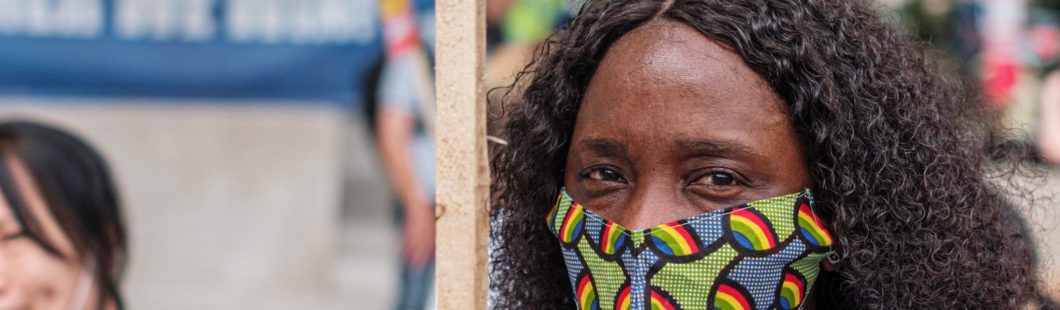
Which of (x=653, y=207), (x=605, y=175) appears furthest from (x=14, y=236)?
(x=653, y=207)

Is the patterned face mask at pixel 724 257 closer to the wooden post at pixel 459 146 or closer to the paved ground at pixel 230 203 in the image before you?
the wooden post at pixel 459 146

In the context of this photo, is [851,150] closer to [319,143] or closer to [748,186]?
[748,186]

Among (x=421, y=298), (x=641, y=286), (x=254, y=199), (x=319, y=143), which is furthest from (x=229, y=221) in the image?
(x=641, y=286)

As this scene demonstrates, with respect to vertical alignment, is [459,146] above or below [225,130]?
below

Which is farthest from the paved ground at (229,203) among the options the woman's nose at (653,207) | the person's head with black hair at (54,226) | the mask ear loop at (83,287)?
the woman's nose at (653,207)

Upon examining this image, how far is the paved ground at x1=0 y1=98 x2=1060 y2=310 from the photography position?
20.7 feet

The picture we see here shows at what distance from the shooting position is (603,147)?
83.4 inches

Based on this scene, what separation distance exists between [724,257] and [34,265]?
266cm

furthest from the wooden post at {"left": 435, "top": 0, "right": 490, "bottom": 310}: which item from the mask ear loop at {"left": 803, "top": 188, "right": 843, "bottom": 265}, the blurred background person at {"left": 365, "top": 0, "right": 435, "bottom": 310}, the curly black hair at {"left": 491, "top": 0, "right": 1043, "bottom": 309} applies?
the blurred background person at {"left": 365, "top": 0, "right": 435, "bottom": 310}

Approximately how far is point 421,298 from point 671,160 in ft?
12.5

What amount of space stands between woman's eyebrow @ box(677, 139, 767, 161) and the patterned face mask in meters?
0.08

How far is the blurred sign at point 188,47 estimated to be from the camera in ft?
17.1

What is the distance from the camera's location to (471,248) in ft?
6.07

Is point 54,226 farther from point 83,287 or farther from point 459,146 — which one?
point 459,146
